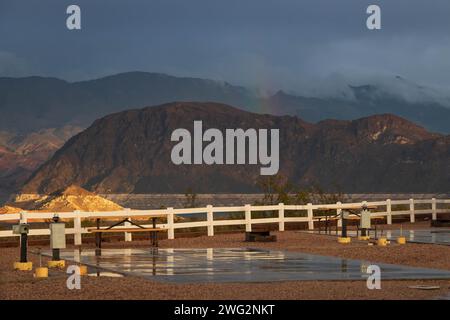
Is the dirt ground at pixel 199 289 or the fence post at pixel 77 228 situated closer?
the dirt ground at pixel 199 289

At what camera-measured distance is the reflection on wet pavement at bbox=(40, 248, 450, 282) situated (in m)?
19.3

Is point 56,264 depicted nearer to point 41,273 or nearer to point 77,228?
point 41,273

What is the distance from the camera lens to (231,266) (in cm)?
2192

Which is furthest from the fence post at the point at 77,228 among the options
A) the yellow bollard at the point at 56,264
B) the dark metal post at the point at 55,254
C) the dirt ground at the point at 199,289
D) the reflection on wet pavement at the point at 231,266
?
the yellow bollard at the point at 56,264

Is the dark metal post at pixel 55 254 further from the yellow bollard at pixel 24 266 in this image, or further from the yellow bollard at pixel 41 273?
the yellow bollard at pixel 41 273

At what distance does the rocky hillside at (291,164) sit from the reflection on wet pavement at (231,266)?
14750 cm

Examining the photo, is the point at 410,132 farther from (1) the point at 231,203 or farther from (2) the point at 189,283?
(2) the point at 189,283

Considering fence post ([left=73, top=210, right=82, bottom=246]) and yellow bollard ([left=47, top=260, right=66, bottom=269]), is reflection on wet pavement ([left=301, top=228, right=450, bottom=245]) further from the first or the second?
yellow bollard ([left=47, top=260, right=66, bottom=269])

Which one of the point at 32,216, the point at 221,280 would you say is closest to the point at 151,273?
the point at 221,280

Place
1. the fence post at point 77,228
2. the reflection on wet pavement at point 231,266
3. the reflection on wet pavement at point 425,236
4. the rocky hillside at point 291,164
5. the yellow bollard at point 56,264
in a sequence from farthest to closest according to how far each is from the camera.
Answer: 1. the rocky hillside at point 291,164
2. the reflection on wet pavement at point 425,236
3. the fence post at point 77,228
4. the yellow bollard at point 56,264
5. the reflection on wet pavement at point 231,266

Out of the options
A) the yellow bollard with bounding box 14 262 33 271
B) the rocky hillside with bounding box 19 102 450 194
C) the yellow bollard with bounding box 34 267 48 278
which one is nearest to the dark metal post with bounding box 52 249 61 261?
the yellow bollard with bounding box 14 262 33 271

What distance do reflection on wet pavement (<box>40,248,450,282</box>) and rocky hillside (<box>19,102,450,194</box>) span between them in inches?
5807

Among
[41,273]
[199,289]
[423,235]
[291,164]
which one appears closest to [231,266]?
[41,273]

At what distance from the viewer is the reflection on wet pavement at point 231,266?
63.4 feet
